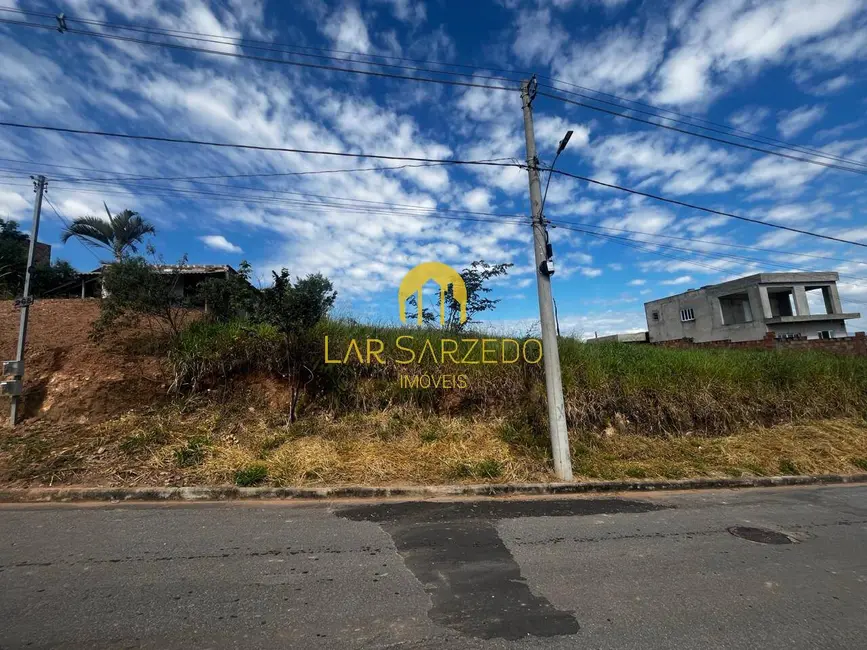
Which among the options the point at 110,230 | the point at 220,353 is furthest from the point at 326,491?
the point at 110,230

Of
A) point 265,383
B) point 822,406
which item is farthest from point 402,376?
point 822,406

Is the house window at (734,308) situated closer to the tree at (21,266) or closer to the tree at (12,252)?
the tree at (21,266)

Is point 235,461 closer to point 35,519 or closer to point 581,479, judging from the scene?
point 35,519

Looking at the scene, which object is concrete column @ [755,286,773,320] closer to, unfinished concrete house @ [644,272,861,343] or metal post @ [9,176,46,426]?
unfinished concrete house @ [644,272,861,343]

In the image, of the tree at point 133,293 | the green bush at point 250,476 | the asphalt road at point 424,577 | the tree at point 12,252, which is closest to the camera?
the asphalt road at point 424,577

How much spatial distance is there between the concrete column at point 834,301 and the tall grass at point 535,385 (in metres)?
25.5

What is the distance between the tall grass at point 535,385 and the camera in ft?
28.2

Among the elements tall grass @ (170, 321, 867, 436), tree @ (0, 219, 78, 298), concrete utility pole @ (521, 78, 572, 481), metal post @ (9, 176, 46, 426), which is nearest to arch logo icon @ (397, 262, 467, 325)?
tall grass @ (170, 321, 867, 436)

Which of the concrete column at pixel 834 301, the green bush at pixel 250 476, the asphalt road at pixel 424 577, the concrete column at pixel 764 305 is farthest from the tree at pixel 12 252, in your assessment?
the concrete column at pixel 834 301

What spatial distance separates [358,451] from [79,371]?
217 inches

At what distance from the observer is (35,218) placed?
7.46 meters

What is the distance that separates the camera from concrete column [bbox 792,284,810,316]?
95.1 ft

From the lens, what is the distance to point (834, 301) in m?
29.7

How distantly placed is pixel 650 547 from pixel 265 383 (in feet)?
23.5
